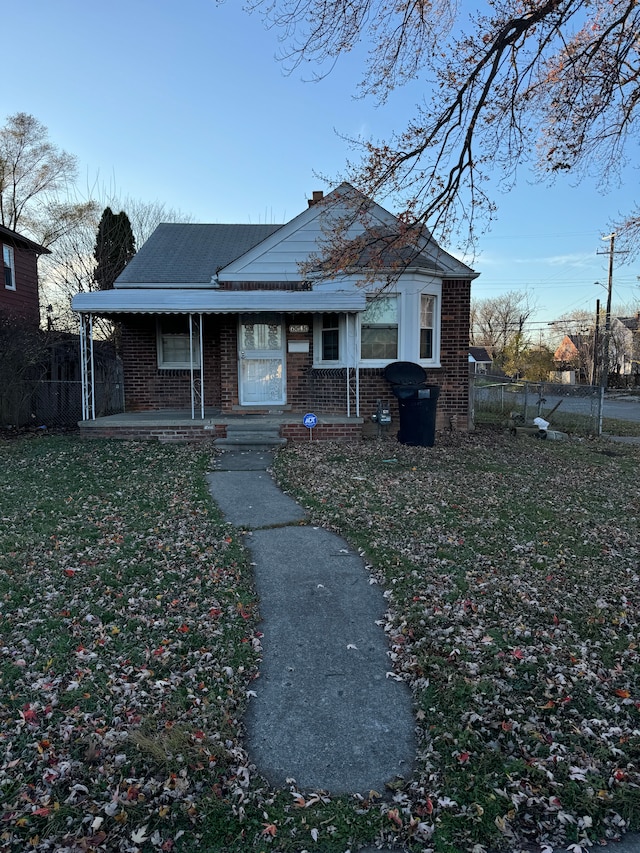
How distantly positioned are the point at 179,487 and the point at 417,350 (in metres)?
6.08

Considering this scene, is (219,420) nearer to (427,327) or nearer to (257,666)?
(427,327)

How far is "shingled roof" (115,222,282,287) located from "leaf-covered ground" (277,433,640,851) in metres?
7.58

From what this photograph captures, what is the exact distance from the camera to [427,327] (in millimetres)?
11594

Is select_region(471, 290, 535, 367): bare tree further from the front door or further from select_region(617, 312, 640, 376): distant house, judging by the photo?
the front door

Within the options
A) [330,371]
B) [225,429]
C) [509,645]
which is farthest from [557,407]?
[509,645]

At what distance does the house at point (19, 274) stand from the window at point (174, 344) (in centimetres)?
655

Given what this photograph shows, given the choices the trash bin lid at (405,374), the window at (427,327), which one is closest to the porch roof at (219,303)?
the trash bin lid at (405,374)

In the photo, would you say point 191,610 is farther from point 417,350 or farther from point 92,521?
point 417,350

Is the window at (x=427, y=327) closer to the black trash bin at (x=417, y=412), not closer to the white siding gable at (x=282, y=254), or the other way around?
the black trash bin at (x=417, y=412)

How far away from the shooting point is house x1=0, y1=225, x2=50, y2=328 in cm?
1744

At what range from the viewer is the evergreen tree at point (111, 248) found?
70.2 feet

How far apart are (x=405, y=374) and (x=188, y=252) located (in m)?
7.14

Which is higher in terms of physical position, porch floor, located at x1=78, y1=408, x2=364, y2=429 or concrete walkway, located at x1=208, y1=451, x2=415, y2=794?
porch floor, located at x1=78, y1=408, x2=364, y2=429

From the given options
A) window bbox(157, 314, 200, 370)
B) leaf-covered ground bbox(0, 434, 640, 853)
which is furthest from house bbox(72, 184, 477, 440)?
leaf-covered ground bbox(0, 434, 640, 853)
